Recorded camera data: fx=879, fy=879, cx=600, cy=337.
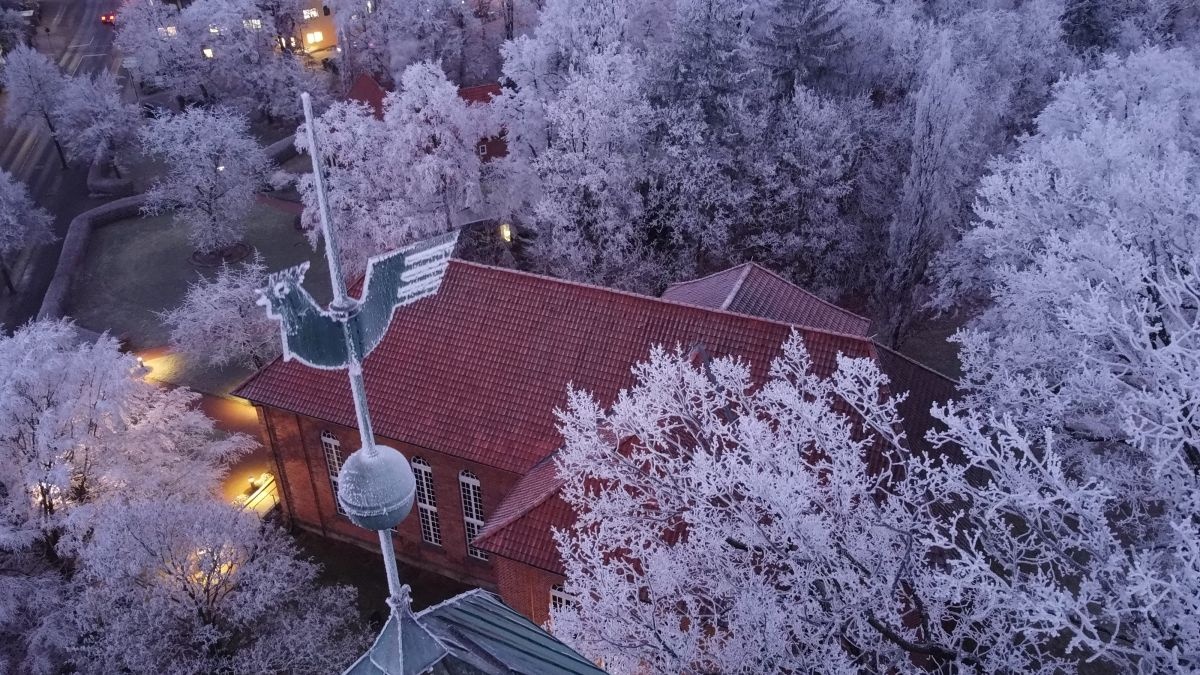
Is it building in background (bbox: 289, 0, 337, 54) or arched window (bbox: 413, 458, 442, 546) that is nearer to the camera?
arched window (bbox: 413, 458, 442, 546)

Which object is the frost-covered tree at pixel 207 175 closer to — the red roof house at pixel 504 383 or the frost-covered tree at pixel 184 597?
the red roof house at pixel 504 383

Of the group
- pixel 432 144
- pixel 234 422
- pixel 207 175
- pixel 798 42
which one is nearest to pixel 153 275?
pixel 207 175

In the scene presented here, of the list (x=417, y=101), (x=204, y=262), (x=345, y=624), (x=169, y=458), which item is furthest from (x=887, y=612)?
(x=204, y=262)

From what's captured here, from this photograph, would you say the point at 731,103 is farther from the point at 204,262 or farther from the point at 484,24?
the point at 484,24

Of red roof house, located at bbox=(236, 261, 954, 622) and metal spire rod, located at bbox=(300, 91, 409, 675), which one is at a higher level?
metal spire rod, located at bbox=(300, 91, 409, 675)

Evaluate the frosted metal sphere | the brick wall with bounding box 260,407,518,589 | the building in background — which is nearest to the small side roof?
the frosted metal sphere

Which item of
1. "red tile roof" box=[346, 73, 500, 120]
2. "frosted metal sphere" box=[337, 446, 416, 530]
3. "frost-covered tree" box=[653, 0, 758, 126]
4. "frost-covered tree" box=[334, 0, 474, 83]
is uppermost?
"frosted metal sphere" box=[337, 446, 416, 530]

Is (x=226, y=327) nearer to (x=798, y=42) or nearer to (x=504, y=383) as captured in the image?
(x=504, y=383)

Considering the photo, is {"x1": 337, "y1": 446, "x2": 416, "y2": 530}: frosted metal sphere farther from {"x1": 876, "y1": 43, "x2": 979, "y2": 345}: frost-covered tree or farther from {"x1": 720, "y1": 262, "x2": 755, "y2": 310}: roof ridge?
{"x1": 876, "y1": 43, "x2": 979, "y2": 345}: frost-covered tree
